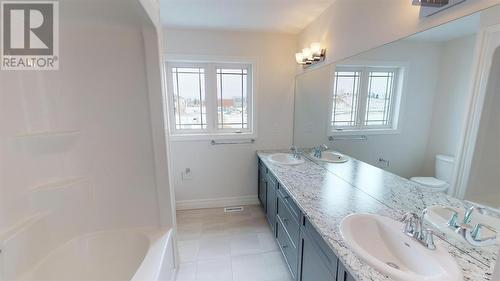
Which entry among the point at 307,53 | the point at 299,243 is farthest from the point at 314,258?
the point at 307,53

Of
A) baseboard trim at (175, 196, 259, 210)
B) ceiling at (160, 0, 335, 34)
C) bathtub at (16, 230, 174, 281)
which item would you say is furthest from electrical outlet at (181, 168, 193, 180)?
ceiling at (160, 0, 335, 34)

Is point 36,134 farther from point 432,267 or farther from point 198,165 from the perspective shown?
point 432,267

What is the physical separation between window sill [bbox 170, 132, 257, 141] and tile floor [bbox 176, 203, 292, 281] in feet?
3.36

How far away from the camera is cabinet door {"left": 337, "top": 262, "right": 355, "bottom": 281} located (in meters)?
0.95

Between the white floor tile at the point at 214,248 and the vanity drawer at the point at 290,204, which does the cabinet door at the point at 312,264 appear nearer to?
the vanity drawer at the point at 290,204

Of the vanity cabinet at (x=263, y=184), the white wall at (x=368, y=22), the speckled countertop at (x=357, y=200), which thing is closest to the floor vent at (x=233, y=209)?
the vanity cabinet at (x=263, y=184)

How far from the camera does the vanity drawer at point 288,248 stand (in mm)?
1651

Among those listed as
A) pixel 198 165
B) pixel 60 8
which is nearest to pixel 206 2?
pixel 60 8

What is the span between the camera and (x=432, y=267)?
87 centimetres

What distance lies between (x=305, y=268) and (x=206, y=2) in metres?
2.40

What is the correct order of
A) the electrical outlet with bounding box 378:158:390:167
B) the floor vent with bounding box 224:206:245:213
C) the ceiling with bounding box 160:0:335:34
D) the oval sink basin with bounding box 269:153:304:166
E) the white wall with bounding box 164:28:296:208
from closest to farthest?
the electrical outlet with bounding box 378:158:390:167, the ceiling with bounding box 160:0:335:34, the oval sink basin with bounding box 269:153:304:166, the white wall with bounding box 164:28:296:208, the floor vent with bounding box 224:206:245:213

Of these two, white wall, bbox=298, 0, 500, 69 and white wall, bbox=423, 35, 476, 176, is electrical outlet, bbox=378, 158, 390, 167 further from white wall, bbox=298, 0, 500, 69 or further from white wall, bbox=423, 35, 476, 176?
white wall, bbox=298, 0, 500, 69

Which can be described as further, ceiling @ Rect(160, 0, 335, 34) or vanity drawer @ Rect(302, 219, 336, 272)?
ceiling @ Rect(160, 0, 335, 34)

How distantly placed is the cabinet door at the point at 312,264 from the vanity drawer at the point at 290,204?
0.54ft
